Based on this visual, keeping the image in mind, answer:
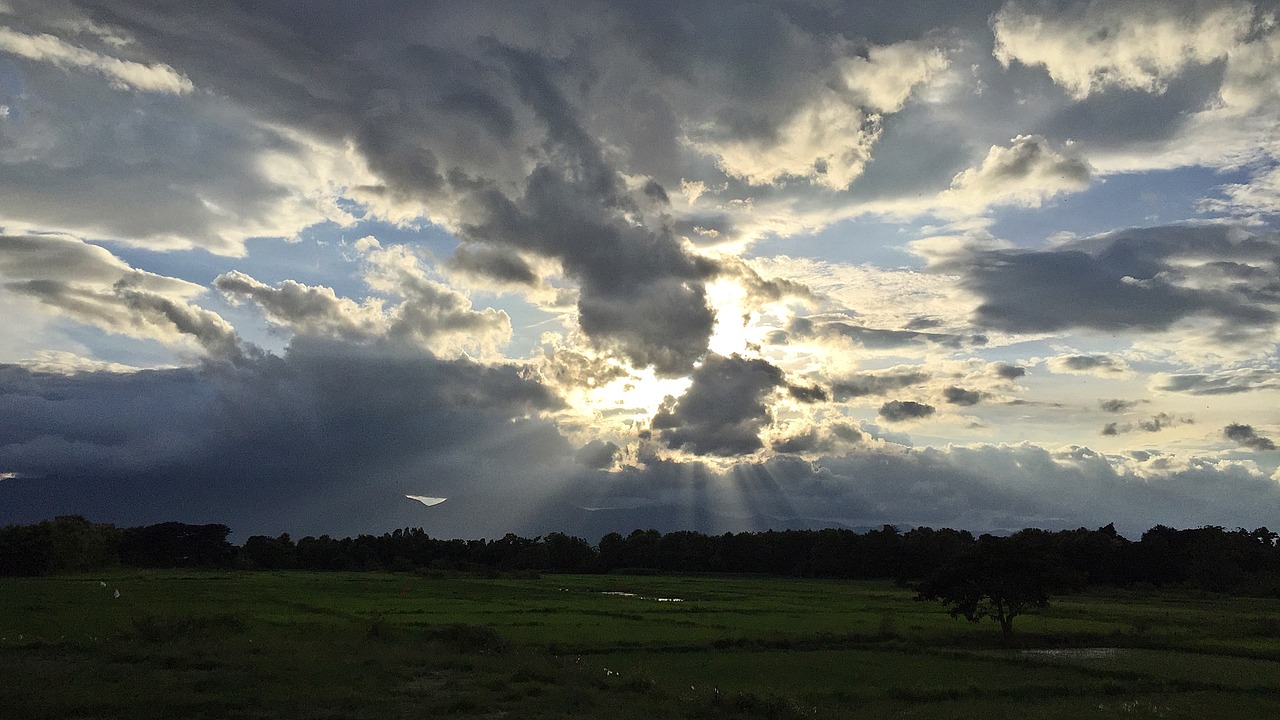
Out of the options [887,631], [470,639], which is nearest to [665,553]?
[887,631]

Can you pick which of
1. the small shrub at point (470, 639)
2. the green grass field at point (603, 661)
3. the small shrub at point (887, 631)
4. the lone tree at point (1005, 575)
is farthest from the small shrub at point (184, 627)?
the lone tree at point (1005, 575)

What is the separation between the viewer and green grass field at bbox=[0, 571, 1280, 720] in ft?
85.3

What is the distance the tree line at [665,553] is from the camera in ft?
393

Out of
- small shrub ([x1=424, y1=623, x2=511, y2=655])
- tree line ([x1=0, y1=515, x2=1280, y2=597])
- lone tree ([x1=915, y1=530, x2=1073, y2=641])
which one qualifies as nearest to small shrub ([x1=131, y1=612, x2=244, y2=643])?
small shrub ([x1=424, y1=623, x2=511, y2=655])

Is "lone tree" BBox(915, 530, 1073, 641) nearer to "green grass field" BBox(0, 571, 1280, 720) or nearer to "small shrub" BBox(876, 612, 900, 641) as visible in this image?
"green grass field" BBox(0, 571, 1280, 720)

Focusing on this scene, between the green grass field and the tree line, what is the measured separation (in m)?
50.5

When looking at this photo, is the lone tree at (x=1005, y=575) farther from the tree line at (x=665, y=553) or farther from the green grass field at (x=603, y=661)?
the tree line at (x=665, y=553)

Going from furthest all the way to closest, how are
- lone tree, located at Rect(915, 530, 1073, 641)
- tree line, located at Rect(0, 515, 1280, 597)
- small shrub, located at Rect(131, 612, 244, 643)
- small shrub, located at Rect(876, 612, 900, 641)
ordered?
tree line, located at Rect(0, 515, 1280, 597)
small shrub, located at Rect(876, 612, 900, 641)
lone tree, located at Rect(915, 530, 1073, 641)
small shrub, located at Rect(131, 612, 244, 643)

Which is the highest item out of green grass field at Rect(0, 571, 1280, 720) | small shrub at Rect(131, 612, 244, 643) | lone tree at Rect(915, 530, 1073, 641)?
lone tree at Rect(915, 530, 1073, 641)

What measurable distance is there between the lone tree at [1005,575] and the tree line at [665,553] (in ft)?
166

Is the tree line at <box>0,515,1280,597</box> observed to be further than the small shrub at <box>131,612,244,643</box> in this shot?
Yes

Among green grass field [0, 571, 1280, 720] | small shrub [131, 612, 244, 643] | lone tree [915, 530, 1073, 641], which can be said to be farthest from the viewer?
lone tree [915, 530, 1073, 641]

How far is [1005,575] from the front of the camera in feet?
164

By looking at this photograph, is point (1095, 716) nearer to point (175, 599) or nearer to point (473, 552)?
point (175, 599)
